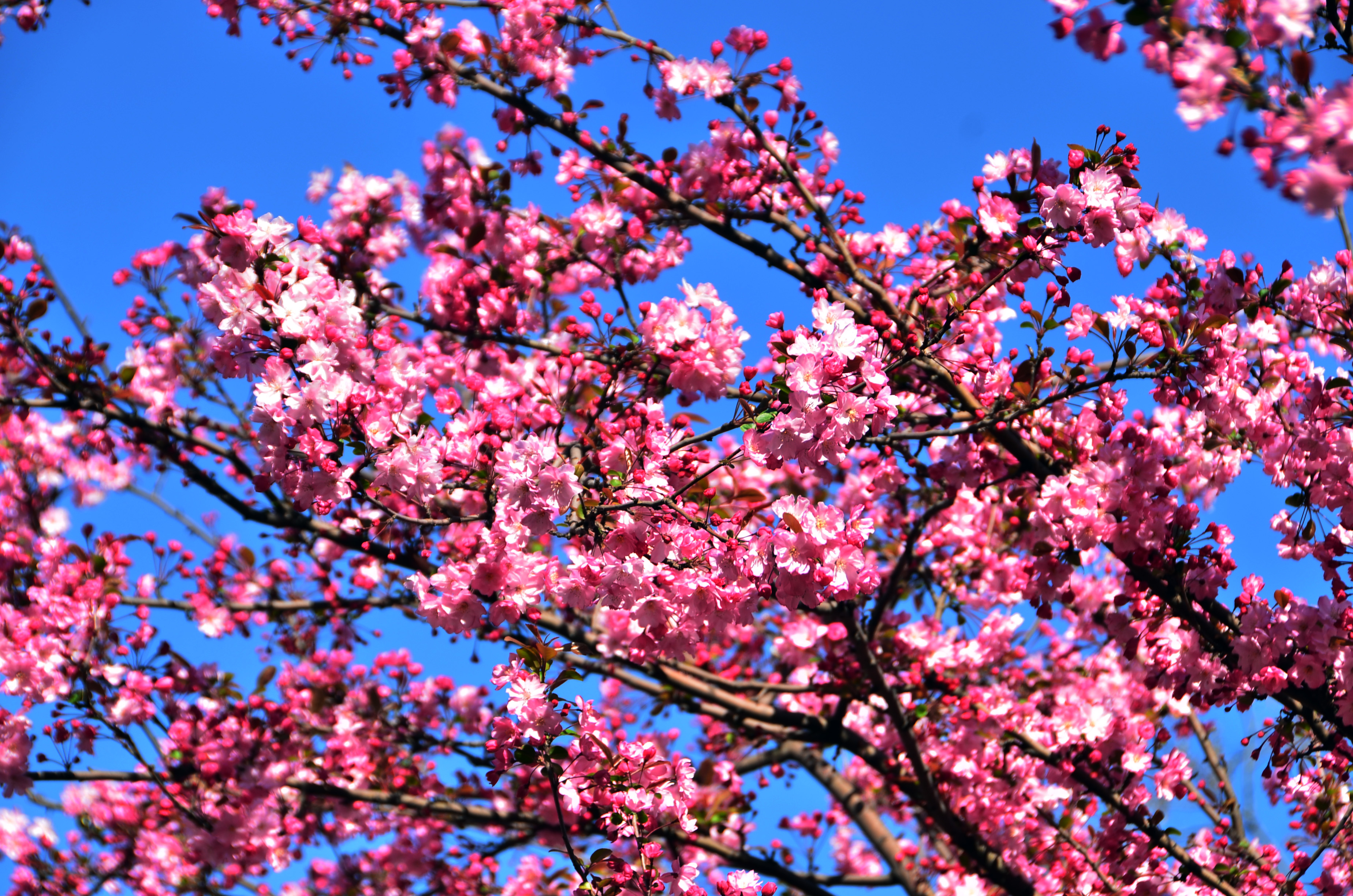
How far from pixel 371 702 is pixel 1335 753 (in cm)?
504

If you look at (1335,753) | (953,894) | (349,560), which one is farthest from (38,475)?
(1335,753)

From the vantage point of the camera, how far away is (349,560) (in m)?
5.84

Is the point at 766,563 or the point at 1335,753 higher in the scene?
the point at 766,563

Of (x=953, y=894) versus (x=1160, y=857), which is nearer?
(x=1160, y=857)

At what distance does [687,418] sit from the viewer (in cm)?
327

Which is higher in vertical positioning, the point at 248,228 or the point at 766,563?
the point at 248,228

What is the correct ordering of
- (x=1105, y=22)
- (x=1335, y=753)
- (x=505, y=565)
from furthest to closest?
(x=1335, y=753)
(x=505, y=565)
(x=1105, y=22)

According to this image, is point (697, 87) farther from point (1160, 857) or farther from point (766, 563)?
point (1160, 857)

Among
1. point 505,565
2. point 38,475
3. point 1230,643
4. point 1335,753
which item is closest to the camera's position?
point 505,565

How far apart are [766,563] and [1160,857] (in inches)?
110

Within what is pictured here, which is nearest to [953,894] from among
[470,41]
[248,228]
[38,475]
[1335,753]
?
[1335,753]

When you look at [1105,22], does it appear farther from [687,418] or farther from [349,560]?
[349,560]

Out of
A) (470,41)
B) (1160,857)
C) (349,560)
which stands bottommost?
(1160,857)

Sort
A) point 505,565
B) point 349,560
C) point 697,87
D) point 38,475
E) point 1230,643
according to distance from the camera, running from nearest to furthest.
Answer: point 505,565 → point 1230,643 → point 697,87 → point 349,560 → point 38,475
